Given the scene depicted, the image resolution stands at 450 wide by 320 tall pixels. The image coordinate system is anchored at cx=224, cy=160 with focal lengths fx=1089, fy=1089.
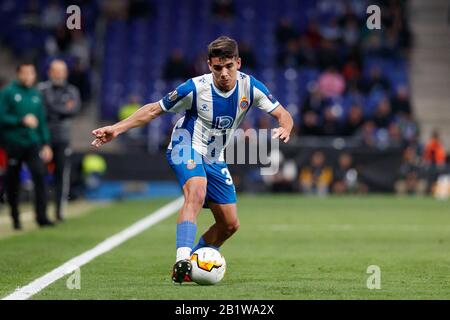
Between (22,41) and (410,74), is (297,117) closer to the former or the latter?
(410,74)

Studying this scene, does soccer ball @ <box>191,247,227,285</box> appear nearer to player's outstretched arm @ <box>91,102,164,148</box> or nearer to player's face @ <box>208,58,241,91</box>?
player's outstretched arm @ <box>91,102,164,148</box>

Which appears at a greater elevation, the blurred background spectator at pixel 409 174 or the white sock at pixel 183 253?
the white sock at pixel 183 253

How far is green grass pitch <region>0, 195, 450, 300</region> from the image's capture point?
7.90 m

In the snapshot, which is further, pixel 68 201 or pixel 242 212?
pixel 68 201

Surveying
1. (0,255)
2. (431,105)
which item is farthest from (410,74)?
(0,255)

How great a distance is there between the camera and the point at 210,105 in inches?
348

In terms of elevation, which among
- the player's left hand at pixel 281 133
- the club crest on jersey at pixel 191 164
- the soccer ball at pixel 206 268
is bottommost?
the soccer ball at pixel 206 268

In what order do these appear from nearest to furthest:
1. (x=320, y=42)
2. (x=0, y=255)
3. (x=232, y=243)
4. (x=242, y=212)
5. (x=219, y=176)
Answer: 1. (x=219, y=176)
2. (x=0, y=255)
3. (x=232, y=243)
4. (x=242, y=212)
5. (x=320, y=42)

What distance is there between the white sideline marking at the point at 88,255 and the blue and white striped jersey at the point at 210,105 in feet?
4.90

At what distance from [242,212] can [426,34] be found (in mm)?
15174

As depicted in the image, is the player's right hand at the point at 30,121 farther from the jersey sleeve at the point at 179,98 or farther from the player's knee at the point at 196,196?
the player's knee at the point at 196,196

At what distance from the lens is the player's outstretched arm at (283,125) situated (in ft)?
28.1

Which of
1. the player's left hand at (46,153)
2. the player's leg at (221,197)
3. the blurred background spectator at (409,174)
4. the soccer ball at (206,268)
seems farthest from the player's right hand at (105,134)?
the blurred background spectator at (409,174)
